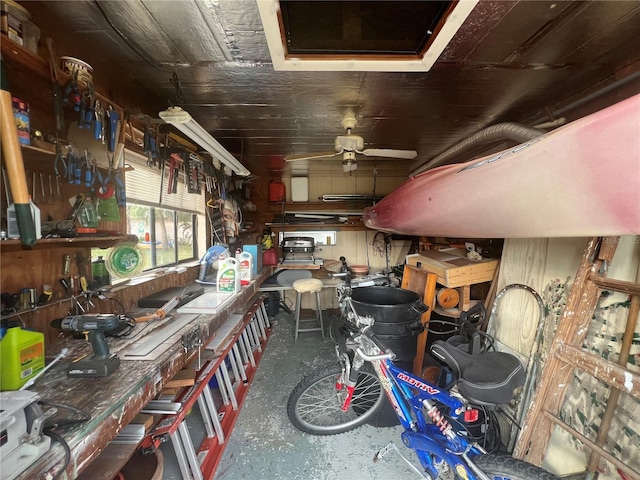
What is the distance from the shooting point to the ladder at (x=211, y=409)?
134 cm

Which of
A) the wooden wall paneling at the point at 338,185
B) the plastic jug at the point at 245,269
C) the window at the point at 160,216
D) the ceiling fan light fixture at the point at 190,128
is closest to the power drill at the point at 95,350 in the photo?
the window at the point at 160,216

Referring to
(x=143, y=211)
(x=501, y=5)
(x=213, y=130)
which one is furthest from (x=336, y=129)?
(x=143, y=211)

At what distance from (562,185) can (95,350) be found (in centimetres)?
190

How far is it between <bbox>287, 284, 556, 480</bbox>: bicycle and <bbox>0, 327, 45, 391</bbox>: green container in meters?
1.40

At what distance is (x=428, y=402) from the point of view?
143 centimetres

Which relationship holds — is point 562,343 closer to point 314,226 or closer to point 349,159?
point 349,159

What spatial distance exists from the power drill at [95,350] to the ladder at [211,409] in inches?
18.8

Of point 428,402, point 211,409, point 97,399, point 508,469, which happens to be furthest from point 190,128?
point 508,469

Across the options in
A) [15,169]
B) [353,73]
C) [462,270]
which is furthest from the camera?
[462,270]

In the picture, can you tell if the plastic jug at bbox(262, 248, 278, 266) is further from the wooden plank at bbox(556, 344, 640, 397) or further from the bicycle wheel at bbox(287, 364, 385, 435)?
the wooden plank at bbox(556, 344, 640, 397)

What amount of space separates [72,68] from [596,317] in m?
2.85

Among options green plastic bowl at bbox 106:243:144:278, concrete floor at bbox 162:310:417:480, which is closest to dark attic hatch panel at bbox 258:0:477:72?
green plastic bowl at bbox 106:243:144:278

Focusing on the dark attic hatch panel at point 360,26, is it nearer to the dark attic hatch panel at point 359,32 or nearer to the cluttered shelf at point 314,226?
the dark attic hatch panel at point 359,32

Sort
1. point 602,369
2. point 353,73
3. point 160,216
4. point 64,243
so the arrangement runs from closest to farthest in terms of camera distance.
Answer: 1. point 602,369
2. point 64,243
3. point 353,73
4. point 160,216
